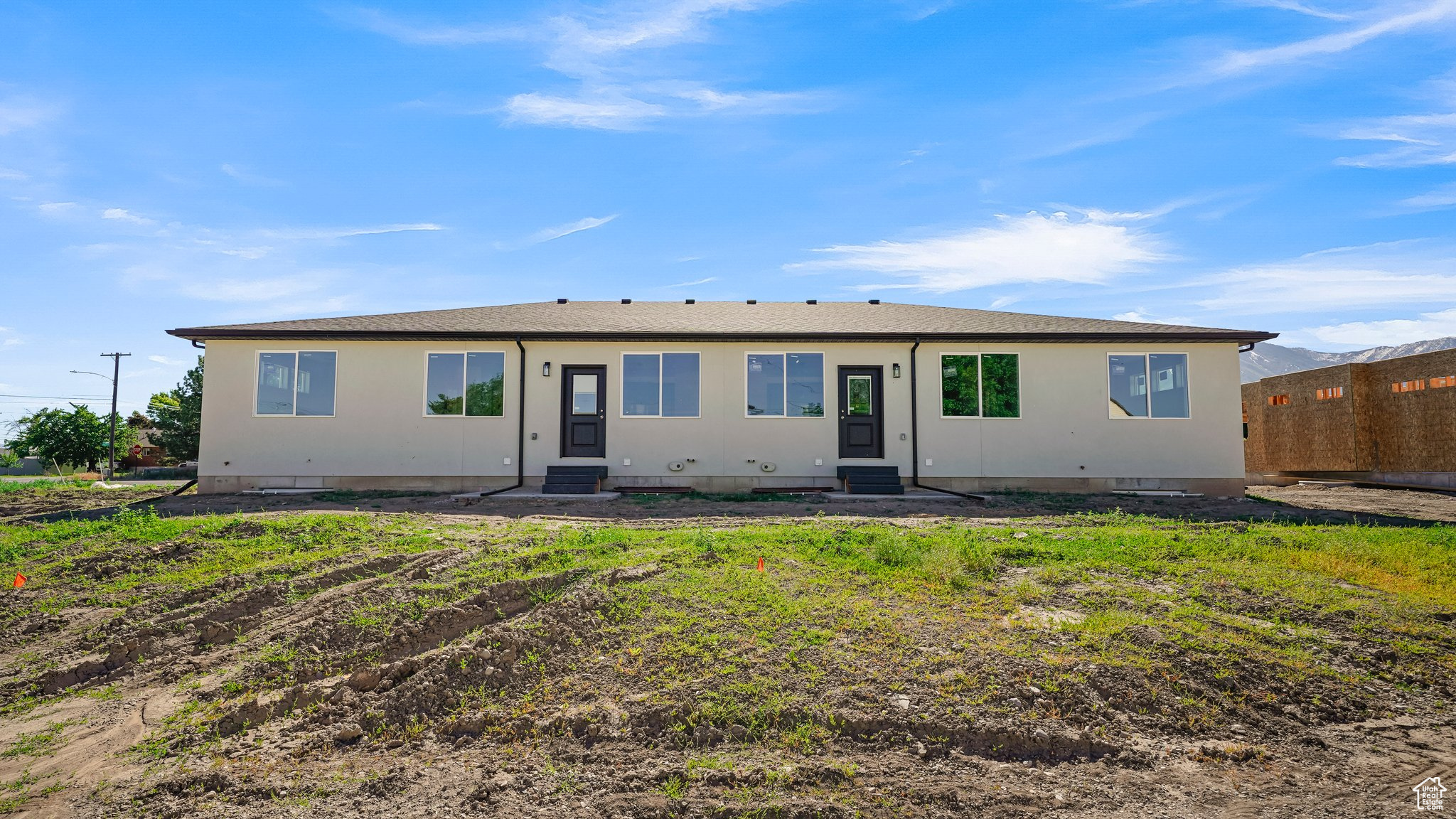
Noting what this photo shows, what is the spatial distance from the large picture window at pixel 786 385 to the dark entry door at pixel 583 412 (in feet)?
8.53

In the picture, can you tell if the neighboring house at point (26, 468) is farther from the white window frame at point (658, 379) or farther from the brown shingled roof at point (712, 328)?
the white window frame at point (658, 379)

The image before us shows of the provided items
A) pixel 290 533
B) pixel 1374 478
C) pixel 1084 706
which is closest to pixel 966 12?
pixel 1084 706

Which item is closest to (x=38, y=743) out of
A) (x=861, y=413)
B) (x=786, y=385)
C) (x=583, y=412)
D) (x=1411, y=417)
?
(x=583, y=412)

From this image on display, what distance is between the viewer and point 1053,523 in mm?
8508

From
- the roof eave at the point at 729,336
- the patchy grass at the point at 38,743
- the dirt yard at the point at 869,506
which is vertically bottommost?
the patchy grass at the point at 38,743

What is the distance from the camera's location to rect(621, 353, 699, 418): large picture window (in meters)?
13.1

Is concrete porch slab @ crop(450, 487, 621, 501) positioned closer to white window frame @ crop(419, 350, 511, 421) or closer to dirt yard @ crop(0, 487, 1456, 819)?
white window frame @ crop(419, 350, 511, 421)

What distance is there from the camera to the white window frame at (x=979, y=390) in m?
13.1

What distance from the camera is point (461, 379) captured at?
1305 cm

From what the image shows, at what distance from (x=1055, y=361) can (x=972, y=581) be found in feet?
29.7

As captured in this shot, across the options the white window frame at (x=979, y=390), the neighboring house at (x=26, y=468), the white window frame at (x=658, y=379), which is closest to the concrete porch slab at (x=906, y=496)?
the white window frame at (x=979, y=390)

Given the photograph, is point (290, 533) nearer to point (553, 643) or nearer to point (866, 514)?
point (553, 643)

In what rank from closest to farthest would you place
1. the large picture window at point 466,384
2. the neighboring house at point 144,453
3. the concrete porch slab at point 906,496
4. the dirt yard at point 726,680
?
the dirt yard at point 726,680
the concrete porch slab at point 906,496
the large picture window at point 466,384
the neighboring house at point 144,453

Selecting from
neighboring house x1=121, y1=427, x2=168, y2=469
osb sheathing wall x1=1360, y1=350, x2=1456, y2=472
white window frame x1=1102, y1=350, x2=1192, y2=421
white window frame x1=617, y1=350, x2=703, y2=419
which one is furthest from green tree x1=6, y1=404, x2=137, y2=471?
osb sheathing wall x1=1360, y1=350, x2=1456, y2=472
